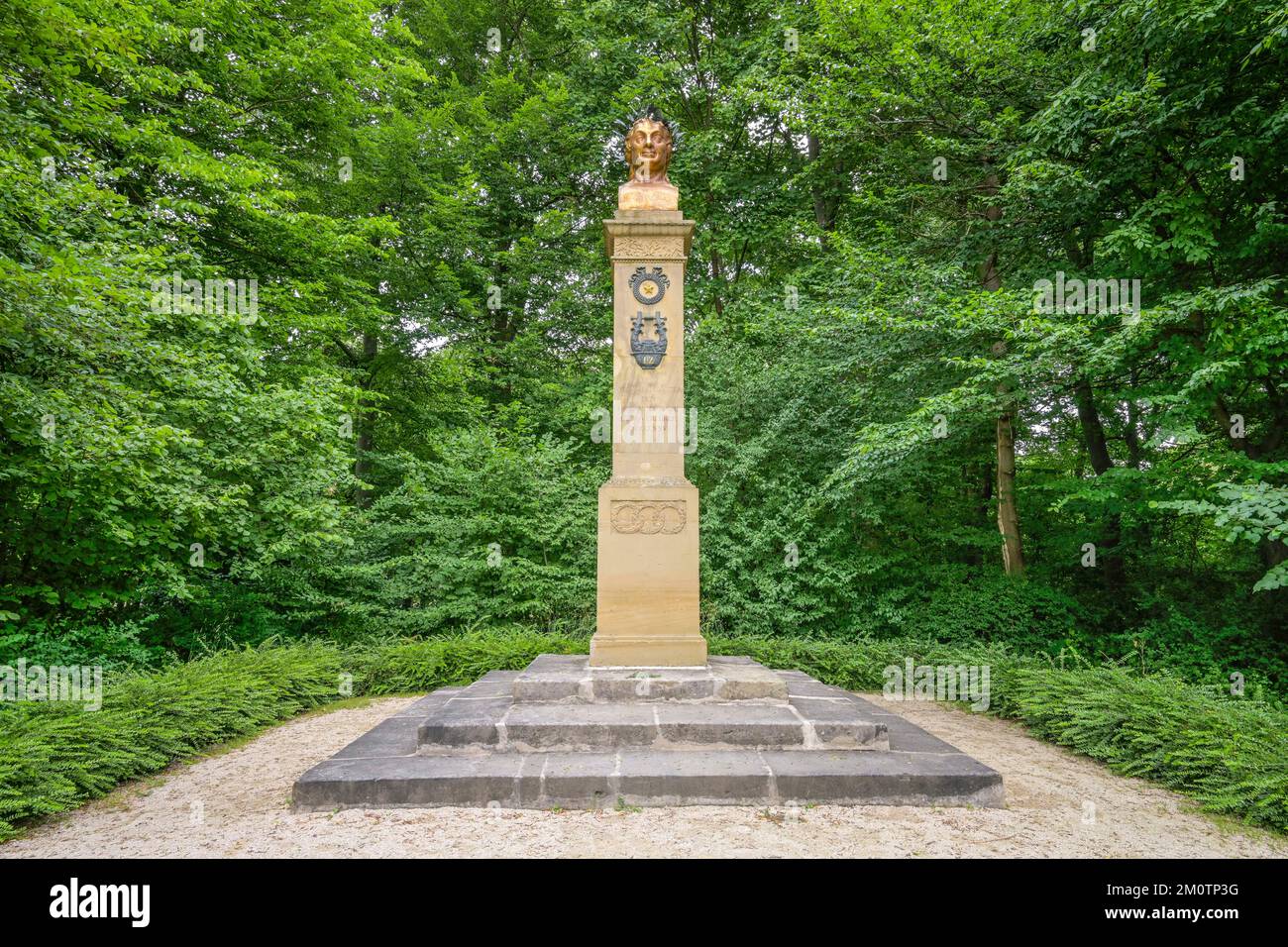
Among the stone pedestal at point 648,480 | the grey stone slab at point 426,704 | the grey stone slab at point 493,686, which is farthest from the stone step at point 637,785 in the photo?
the stone pedestal at point 648,480

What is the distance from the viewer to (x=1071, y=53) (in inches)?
334

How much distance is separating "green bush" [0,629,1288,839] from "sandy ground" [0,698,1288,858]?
0.86 feet

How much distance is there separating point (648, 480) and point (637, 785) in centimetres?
280

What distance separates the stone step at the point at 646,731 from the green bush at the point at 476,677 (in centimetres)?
221

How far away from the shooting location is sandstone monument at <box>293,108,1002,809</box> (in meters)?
4.16

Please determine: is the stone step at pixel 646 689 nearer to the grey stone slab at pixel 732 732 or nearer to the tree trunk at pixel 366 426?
the grey stone slab at pixel 732 732

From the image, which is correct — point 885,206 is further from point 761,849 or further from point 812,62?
point 761,849

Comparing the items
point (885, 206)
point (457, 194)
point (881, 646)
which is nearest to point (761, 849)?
point (881, 646)

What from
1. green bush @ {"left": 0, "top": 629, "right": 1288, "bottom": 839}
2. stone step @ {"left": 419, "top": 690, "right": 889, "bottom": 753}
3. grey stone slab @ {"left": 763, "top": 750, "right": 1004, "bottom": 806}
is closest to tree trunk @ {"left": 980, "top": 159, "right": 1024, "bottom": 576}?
green bush @ {"left": 0, "top": 629, "right": 1288, "bottom": 839}

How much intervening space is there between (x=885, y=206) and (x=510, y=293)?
8.17m

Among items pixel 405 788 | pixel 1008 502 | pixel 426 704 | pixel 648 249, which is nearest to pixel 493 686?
pixel 426 704

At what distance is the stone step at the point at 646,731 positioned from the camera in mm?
4723

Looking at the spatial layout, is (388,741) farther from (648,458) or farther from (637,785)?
(648,458)

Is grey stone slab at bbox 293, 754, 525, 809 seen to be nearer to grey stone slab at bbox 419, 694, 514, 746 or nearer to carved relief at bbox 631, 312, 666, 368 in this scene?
grey stone slab at bbox 419, 694, 514, 746
